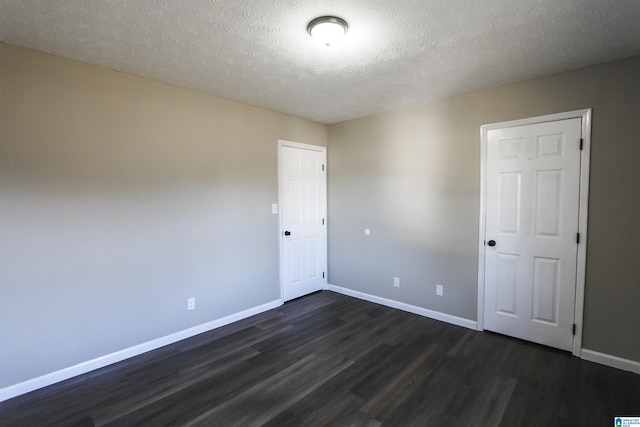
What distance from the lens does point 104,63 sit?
2.47m

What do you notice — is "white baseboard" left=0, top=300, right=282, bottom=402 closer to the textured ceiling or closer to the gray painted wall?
the gray painted wall

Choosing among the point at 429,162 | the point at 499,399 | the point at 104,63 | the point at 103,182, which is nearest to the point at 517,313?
the point at 499,399

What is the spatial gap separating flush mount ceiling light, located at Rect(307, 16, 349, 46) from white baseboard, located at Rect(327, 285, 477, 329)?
3124mm

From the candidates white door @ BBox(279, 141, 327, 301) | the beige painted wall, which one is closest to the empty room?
the beige painted wall

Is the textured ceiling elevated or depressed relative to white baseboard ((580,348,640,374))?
elevated

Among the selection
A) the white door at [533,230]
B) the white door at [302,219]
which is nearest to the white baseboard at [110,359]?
the white door at [302,219]

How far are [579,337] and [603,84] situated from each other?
7.32ft

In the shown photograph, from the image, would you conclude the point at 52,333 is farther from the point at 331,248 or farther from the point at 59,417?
the point at 331,248

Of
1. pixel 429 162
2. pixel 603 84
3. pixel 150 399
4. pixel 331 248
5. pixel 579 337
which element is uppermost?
pixel 603 84

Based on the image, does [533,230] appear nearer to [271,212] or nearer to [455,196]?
[455,196]

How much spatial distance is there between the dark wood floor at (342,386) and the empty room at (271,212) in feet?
0.07

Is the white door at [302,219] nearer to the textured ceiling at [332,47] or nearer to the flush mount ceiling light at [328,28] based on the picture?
the textured ceiling at [332,47]

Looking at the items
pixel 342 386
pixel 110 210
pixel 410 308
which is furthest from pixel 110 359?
pixel 410 308

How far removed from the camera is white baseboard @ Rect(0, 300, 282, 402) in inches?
87.0
